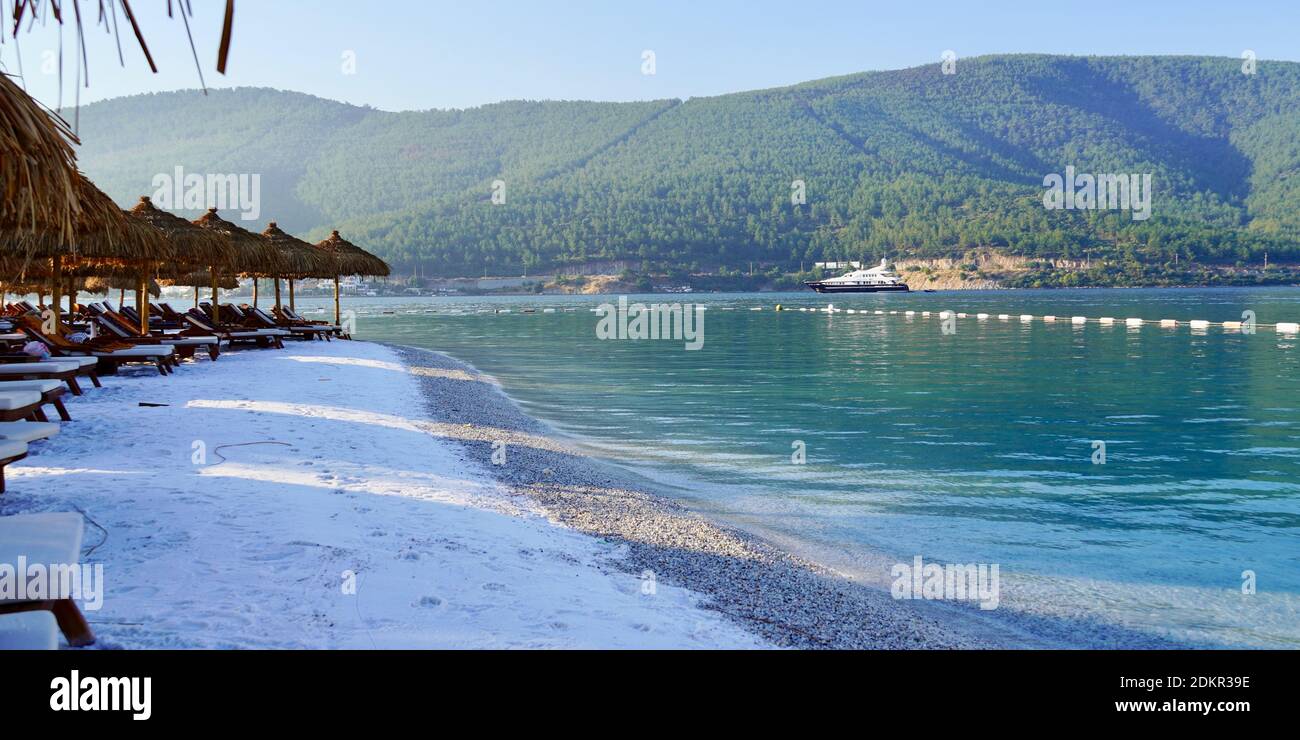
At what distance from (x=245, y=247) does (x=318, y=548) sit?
59.1 ft

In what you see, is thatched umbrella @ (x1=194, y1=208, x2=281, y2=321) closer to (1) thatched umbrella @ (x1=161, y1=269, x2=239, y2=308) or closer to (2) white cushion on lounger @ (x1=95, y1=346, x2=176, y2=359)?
(1) thatched umbrella @ (x1=161, y1=269, x2=239, y2=308)

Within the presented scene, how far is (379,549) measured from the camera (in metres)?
5.19

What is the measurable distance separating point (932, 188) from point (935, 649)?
172m

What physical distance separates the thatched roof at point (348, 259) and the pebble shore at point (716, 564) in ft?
57.8

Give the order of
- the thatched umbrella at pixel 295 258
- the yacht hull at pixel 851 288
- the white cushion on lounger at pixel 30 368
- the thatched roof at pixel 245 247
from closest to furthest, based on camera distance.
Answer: the white cushion on lounger at pixel 30 368
the thatched roof at pixel 245 247
the thatched umbrella at pixel 295 258
the yacht hull at pixel 851 288

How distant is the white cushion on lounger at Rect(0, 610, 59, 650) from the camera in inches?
113

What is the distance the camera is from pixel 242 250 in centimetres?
2073

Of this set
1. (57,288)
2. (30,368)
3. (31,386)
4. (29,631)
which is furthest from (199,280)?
(29,631)

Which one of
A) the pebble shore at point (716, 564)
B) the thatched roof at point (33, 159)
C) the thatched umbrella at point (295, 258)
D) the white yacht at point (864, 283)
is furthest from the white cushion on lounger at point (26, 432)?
the white yacht at point (864, 283)

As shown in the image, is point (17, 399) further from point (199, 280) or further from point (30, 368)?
point (199, 280)

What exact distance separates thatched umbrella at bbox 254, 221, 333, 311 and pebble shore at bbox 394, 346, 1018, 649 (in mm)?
15475

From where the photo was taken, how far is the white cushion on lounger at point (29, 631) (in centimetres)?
287

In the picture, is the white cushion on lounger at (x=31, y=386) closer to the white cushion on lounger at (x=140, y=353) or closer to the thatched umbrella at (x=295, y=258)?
the white cushion on lounger at (x=140, y=353)
